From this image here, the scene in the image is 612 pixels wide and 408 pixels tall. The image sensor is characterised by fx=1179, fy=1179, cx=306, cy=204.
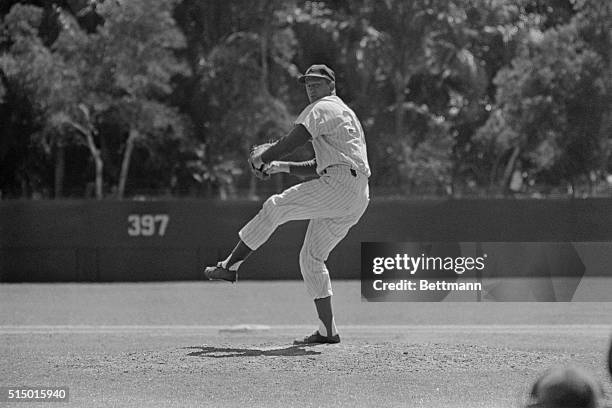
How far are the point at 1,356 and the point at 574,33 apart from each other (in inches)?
755

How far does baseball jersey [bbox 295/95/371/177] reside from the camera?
831 cm

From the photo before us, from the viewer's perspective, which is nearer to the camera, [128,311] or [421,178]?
[128,311]

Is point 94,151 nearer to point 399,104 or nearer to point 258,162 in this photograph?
point 399,104

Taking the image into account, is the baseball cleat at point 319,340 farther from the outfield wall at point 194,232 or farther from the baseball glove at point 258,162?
the outfield wall at point 194,232

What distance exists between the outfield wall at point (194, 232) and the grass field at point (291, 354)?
5.62m

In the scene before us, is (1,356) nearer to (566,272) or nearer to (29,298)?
(29,298)

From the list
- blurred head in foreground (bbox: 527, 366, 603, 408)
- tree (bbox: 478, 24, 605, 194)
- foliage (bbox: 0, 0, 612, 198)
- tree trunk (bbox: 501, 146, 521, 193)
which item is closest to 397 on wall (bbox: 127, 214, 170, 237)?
foliage (bbox: 0, 0, 612, 198)

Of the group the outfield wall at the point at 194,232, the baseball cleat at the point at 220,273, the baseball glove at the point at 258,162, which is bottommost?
the outfield wall at the point at 194,232

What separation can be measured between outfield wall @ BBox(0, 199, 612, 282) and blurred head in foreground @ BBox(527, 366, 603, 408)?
16.7 m

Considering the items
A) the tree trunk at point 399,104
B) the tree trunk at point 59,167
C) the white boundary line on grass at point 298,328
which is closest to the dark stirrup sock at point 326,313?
the white boundary line on grass at point 298,328

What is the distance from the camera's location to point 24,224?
2130 cm

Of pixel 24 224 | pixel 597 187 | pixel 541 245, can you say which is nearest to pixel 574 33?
pixel 597 187

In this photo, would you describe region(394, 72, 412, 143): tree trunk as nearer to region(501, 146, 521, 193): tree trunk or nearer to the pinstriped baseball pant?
region(501, 146, 521, 193): tree trunk

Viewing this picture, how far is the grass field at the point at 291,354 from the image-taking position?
23.3 feet
